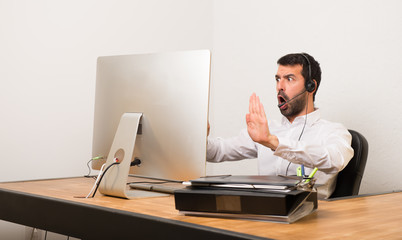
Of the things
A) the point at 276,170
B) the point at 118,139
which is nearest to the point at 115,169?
the point at 118,139

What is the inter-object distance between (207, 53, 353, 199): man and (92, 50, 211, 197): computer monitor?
41cm

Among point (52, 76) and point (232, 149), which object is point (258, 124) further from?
point (52, 76)

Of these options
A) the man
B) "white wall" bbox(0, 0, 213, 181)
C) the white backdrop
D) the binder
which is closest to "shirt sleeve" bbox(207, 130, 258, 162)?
the man

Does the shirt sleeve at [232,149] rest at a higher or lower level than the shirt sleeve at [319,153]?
lower

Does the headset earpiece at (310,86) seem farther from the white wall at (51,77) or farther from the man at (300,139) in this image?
the white wall at (51,77)

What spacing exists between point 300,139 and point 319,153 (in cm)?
47

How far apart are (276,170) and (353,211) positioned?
0.97 metres

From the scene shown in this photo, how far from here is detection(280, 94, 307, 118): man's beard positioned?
2.20 m

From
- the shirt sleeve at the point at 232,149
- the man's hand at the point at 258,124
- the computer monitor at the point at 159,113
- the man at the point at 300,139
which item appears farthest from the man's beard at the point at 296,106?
the computer monitor at the point at 159,113

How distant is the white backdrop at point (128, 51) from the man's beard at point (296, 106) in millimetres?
467

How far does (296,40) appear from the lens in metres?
2.84

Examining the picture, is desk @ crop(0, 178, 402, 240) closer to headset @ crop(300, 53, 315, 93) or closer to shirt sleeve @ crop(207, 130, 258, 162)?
headset @ crop(300, 53, 315, 93)

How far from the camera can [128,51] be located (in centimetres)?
283

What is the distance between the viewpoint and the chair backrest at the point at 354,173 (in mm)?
1907
